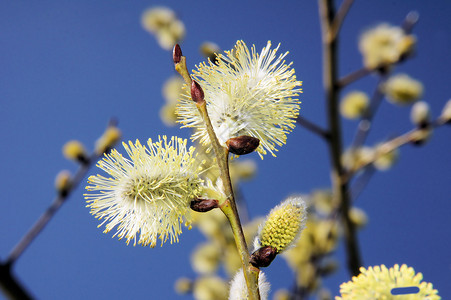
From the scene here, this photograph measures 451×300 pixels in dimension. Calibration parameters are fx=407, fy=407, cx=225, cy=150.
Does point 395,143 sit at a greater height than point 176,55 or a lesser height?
greater

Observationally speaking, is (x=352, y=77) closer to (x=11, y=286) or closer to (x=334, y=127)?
(x=334, y=127)

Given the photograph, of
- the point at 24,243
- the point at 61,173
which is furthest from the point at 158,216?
the point at 61,173

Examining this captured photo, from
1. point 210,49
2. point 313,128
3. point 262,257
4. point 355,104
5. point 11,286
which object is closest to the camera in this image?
point 262,257

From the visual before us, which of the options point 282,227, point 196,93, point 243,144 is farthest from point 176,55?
point 282,227

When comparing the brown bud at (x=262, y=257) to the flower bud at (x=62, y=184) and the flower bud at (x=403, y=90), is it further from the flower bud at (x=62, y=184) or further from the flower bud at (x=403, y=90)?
the flower bud at (x=403, y=90)

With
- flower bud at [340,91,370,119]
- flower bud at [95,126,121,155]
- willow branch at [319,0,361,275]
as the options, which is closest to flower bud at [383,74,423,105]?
flower bud at [340,91,370,119]

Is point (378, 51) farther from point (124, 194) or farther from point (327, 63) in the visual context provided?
point (124, 194)

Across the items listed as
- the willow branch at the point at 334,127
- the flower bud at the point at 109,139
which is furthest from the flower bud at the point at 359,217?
the flower bud at the point at 109,139

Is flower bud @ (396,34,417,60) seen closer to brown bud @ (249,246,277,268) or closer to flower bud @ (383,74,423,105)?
flower bud @ (383,74,423,105)
